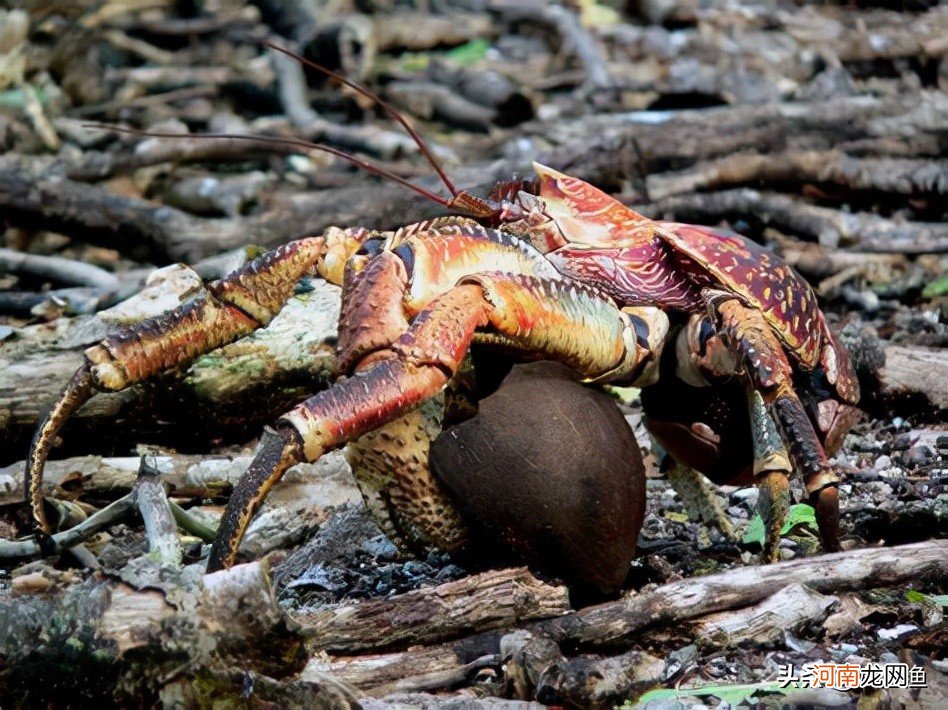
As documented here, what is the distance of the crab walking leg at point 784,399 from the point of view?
304 cm

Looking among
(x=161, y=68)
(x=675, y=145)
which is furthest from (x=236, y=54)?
(x=675, y=145)

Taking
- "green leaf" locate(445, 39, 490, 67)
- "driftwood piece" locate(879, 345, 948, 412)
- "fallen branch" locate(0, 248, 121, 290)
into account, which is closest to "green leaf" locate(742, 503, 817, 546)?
"driftwood piece" locate(879, 345, 948, 412)

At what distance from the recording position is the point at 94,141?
25.5ft

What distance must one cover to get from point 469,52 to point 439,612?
24.7 ft

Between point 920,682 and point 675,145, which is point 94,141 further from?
point 920,682

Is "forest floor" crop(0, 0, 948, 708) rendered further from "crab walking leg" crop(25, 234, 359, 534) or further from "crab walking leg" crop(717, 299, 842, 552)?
"crab walking leg" crop(25, 234, 359, 534)

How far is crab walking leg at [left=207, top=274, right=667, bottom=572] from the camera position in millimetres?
2703

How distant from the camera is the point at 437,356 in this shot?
9.25 feet

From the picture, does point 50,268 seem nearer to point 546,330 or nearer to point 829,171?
point 546,330

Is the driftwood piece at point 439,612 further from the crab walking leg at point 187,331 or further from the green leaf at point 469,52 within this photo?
the green leaf at point 469,52

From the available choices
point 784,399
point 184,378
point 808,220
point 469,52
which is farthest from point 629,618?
point 469,52

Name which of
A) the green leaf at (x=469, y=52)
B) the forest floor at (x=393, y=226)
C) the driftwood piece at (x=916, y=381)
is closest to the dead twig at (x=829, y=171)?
the forest floor at (x=393, y=226)

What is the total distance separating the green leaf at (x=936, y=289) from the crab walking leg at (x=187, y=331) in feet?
→ 12.5

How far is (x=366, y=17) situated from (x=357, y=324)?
23.1 feet
